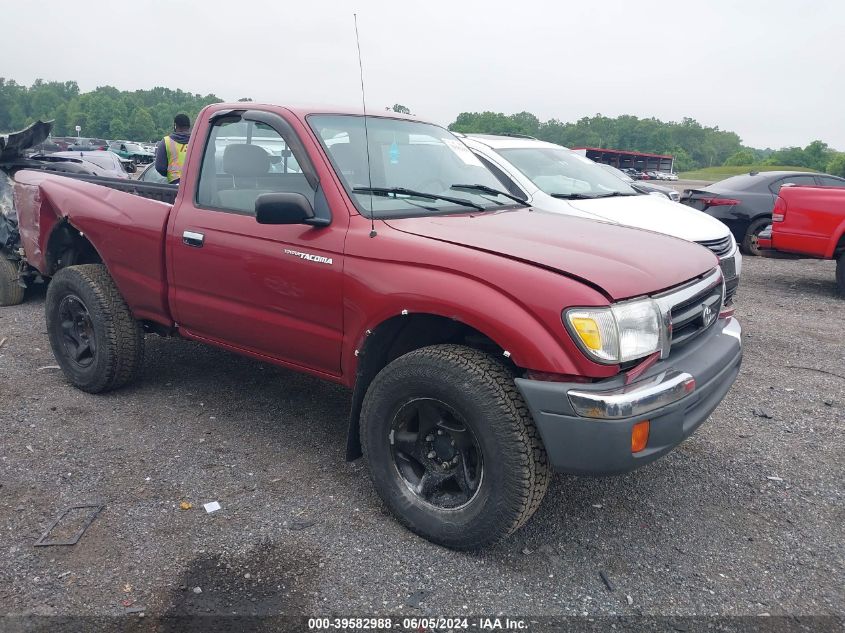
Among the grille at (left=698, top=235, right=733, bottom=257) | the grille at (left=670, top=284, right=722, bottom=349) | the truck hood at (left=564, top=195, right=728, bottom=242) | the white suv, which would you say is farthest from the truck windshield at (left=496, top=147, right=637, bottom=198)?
the grille at (left=670, top=284, right=722, bottom=349)

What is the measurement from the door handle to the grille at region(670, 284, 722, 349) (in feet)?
8.26

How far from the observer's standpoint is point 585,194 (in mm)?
6645

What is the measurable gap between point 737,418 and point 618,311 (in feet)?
7.83

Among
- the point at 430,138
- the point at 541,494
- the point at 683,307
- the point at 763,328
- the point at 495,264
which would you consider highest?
the point at 430,138

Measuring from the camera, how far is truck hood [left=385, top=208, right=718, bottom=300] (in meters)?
2.84

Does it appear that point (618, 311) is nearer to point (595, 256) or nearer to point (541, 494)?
point (595, 256)

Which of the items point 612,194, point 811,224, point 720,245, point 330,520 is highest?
point 612,194

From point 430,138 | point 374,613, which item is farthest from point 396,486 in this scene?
point 430,138

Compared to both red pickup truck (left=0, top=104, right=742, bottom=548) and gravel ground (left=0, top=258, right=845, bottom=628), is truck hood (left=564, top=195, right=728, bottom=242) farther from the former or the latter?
red pickup truck (left=0, top=104, right=742, bottom=548)

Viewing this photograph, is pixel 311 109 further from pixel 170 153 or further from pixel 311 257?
pixel 170 153

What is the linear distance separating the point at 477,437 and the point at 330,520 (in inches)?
36.4

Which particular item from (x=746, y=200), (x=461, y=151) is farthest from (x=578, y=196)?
(x=746, y=200)

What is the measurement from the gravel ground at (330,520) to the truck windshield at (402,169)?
1.49m

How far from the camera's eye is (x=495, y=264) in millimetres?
2869
